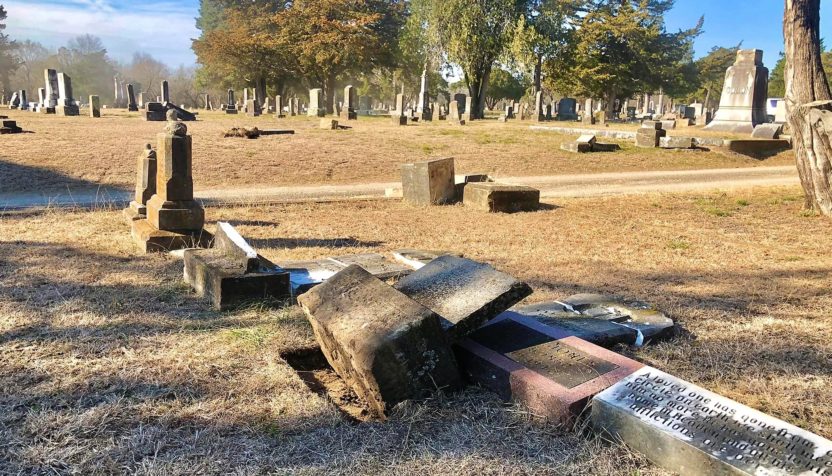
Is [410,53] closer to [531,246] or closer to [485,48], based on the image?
[485,48]

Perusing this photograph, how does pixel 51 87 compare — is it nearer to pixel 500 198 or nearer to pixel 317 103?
pixel 317 103

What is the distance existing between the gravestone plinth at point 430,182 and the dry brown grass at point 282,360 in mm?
2432

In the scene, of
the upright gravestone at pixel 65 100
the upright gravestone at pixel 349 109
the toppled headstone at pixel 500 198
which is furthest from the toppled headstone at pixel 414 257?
the upright gravestone at pixel 65 100

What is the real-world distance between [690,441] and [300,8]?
1795 inches

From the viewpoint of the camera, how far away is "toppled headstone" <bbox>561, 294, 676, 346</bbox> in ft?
13.5

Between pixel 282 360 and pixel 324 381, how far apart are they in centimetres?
28

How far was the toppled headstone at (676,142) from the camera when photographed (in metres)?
18.0

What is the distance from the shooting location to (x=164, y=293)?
192 inches

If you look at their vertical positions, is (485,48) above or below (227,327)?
above

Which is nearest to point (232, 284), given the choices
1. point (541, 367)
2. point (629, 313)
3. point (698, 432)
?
point (541, 367)

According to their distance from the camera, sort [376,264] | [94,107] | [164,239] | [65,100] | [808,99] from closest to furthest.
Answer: [376,264]
[164,239]
[808,99]
[94,107]
[65,100]

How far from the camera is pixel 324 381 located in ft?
11.9

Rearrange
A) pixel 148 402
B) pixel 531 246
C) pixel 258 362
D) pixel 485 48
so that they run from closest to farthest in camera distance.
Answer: pixel 148 402
pixel 258 362
pixel 531 246
pixel 485 48

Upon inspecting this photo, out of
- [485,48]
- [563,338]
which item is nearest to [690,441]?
[563,338]
